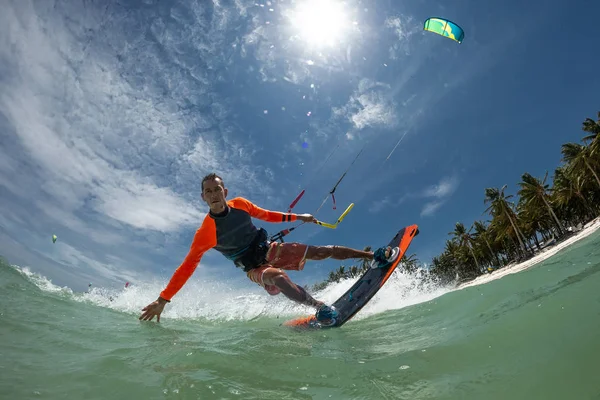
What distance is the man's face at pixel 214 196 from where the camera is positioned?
5156 millimetres

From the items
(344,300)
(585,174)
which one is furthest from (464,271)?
(344,300)

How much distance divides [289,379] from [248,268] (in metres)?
3.71

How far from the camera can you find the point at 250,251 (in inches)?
221

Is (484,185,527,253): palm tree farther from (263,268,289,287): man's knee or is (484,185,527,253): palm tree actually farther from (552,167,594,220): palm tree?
(263,268,289,287): man's knee

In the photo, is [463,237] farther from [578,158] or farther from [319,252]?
[319,252]

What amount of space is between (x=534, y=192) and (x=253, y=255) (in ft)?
141

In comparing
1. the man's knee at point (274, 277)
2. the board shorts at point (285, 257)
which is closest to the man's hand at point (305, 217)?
the board shorts at point (285, 257)

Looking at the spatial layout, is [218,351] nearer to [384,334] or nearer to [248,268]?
[384,334]

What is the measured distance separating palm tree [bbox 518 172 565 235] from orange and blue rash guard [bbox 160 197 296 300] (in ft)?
139

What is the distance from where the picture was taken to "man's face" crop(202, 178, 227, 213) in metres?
5.16

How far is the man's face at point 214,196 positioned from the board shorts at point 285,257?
1320mm

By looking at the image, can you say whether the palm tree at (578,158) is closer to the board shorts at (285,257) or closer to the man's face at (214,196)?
the board shorts at (285,257)

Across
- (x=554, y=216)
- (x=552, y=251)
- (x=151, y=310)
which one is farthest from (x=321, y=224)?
(x=554, y=216)

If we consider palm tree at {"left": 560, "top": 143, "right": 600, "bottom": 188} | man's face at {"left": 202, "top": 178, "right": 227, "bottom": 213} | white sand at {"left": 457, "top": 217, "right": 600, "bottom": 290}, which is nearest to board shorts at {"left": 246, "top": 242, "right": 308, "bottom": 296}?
man's face at {"left": 202, "top": 178, "right": 227, "bottom": 213}
